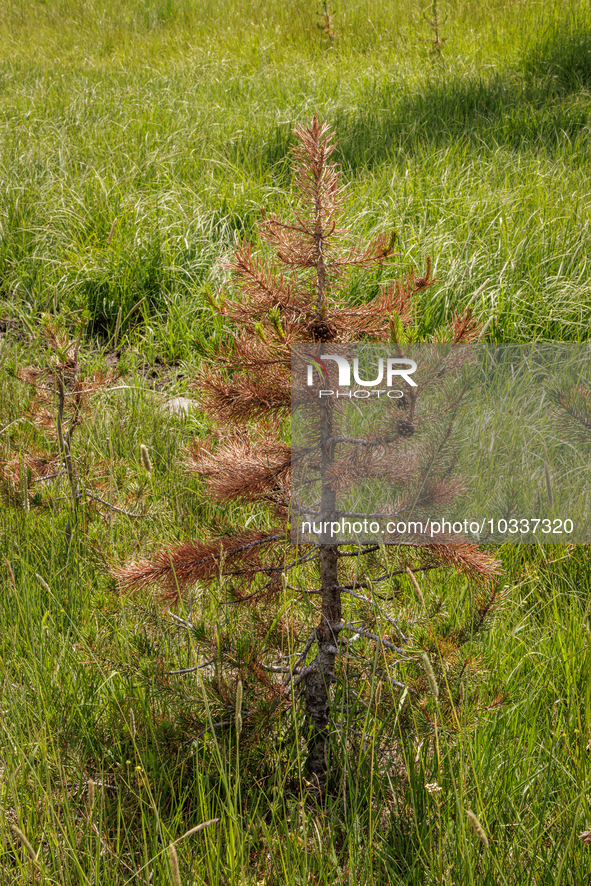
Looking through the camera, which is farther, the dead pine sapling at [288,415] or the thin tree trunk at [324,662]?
the thin tree trunk at [324,662]

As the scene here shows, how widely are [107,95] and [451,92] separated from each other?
332cm

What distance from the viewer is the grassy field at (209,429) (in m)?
1.53

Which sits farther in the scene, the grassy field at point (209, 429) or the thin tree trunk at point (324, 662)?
the thin tree trunk at point (324, 662)

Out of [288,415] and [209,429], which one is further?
[209,429]

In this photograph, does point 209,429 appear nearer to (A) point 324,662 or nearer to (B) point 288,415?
(B) point 288,415

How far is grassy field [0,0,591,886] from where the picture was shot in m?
1.53

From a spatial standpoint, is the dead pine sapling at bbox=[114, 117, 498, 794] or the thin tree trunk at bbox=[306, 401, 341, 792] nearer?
the dead pine sapling at bbox=[114, 117, 498, 794]

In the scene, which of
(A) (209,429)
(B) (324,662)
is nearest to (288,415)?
(B) (324,662)

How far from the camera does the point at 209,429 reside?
8.87 feet

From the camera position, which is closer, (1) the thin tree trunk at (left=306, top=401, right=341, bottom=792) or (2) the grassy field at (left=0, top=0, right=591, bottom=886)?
(2) the grassy field at (left=0, top=0, right=591, bottom=886)

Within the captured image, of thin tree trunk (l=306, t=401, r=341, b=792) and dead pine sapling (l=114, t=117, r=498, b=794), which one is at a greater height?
dead pine sapling (l=114, t=117, r=498, b=794)

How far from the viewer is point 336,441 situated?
5.21ft

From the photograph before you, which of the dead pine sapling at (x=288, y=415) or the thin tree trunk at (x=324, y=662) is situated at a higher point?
the dead pine sapling at (x=288, y=415)

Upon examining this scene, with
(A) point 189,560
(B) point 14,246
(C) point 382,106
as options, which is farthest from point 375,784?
(C) point 382,106
